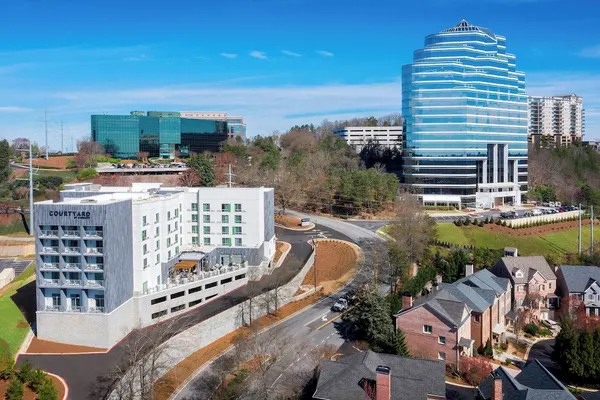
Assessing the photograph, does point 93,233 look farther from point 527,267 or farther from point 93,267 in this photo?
point 527,267

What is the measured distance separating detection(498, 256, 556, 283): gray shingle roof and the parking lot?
153 ft

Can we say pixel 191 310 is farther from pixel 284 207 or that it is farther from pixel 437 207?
pixel 437 207

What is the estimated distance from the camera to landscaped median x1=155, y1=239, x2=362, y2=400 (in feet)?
106

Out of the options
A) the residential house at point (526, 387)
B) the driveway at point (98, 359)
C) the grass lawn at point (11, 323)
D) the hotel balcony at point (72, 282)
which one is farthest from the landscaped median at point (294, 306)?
the residential house at point (526, 387)

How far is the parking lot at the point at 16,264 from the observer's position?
178 ft

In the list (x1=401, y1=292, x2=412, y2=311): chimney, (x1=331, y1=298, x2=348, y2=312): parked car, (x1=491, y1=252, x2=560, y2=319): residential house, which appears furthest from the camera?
(x1=491, y1=252, x2=560, y2=319): residential house

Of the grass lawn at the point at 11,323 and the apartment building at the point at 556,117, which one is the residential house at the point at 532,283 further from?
the apartment building at the point at 556,117

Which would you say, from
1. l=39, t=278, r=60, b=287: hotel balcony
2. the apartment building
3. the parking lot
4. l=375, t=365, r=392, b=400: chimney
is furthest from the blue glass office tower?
the apartment building

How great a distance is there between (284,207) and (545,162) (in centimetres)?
6811

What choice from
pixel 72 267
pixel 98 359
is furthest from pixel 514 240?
pixel 72 267

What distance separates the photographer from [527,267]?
47.1 metres

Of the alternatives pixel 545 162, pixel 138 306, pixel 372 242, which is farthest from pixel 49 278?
pixel 545 162

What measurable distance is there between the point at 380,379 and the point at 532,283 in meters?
26.3

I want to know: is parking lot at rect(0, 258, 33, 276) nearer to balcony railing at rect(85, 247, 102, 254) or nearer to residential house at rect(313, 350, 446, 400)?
balcony railing at rect(85, 247, 102, 254)
